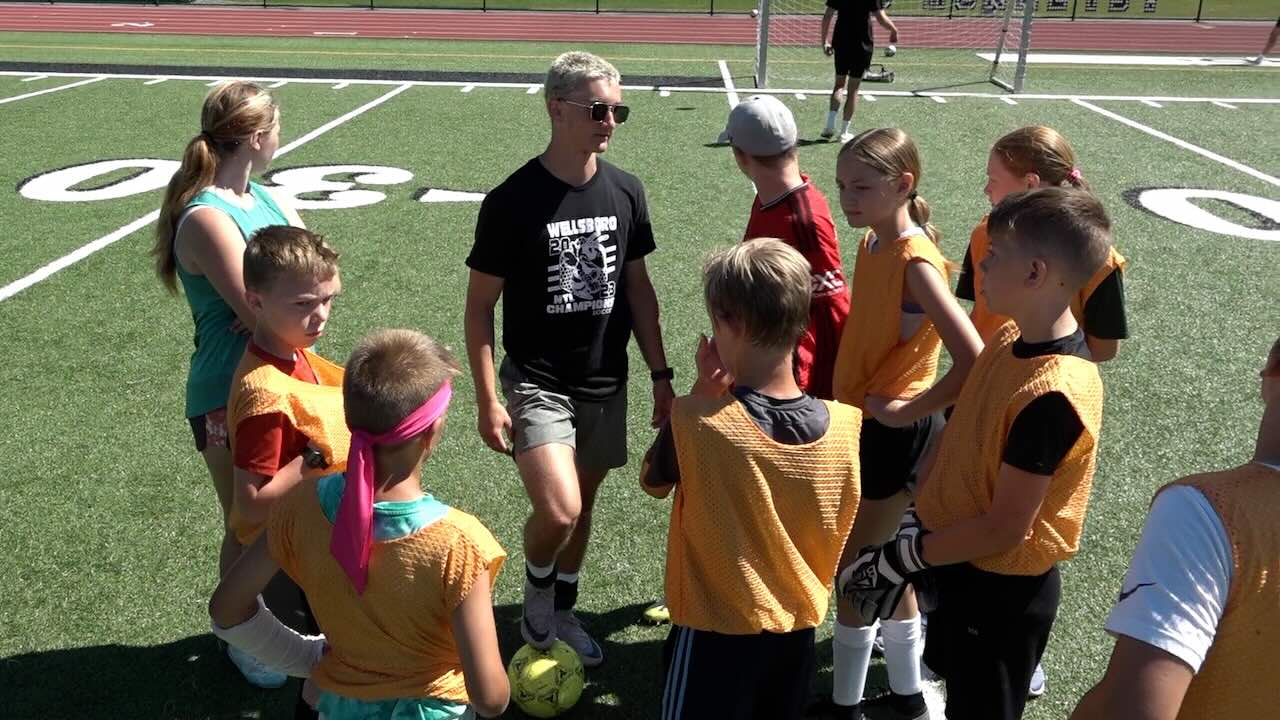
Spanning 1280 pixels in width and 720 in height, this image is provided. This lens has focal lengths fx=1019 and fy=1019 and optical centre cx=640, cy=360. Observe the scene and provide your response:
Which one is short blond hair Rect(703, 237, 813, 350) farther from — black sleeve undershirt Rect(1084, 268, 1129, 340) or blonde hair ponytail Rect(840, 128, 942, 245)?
black sleeve undershirt Rect(1084, 268, 1129, 340)

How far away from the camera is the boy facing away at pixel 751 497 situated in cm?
241

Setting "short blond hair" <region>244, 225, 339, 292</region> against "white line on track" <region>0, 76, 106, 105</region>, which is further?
"white line on track" <region>0, 76, 106, 105</region>

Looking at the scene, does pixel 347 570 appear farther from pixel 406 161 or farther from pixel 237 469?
pixel 406 161

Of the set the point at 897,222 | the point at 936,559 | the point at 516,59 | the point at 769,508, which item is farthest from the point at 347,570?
the point at 516,59

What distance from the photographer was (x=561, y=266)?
358cm

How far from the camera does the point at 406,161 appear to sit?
11.4m

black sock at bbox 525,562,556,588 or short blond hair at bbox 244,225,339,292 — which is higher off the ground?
short blond hair at bbox 244,225,339,292

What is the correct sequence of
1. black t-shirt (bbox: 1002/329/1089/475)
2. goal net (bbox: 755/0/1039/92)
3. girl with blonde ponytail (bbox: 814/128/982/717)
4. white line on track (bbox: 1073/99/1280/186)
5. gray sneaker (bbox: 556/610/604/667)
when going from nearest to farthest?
black t-shirt (bbox: 1002/329/1089/475), girl with blonde ponytail (bbox: 814/128/982/717), gray sneaker (bbox: 556/610/604/667), white line on track (bbox: 1073/99/1280/186), goal net (bbox: 755/0/1039/92)

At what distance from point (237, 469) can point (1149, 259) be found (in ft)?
25.0

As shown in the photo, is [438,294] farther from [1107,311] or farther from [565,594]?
[1107,311]

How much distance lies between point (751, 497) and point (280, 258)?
1451 mm

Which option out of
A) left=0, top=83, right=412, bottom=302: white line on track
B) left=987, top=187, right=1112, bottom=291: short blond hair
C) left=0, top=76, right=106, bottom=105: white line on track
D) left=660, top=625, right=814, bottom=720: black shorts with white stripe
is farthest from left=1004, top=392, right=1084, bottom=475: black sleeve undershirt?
left=0, top=76, right=106, bottom=105: white line on track

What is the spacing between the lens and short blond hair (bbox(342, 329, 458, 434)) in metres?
2.18

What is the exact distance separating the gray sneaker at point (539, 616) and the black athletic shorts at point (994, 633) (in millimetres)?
1453
